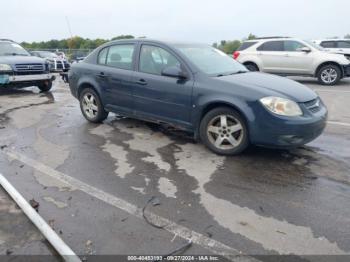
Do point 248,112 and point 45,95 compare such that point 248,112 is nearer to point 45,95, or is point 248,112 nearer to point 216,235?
point 216,235

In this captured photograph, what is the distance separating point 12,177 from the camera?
4574mm

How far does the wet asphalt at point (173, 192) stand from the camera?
10.3 ft

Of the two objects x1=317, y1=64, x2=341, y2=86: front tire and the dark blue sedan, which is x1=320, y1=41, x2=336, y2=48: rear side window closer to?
x1=317, y1=64, x2=341, y2=86: front tire

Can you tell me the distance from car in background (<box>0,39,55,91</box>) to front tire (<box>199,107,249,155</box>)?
25.3ft

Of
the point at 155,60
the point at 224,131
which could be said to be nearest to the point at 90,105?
the point at 155,60

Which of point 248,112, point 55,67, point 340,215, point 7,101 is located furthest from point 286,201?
point 55,67

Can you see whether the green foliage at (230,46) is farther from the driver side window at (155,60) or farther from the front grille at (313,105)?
the front grille at (313,105)

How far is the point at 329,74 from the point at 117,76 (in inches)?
374

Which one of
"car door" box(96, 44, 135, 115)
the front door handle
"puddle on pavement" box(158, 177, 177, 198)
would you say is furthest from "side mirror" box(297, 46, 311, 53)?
"puddle on pavement" box(158, 177, 177, 198)

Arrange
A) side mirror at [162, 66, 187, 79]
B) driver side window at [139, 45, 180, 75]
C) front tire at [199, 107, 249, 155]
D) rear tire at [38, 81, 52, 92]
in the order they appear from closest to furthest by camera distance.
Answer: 1. front tire at [199, 107, 249, 155]
2. side mirror at [162, 66, 187, 79]
3. driver side window at [139, 45, 180, 75]
4. rear tire at [38, 81, 52, 92]

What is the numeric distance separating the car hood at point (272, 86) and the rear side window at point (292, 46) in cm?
875

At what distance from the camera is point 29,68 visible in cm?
1130

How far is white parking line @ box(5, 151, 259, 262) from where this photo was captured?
2.99m

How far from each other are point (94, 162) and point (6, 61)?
292 inches
